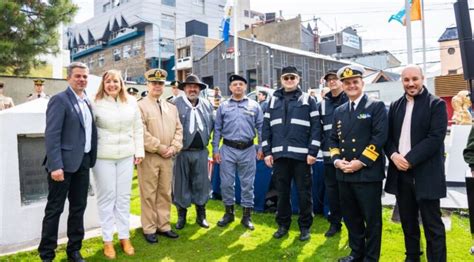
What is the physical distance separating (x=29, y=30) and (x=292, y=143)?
316 inches

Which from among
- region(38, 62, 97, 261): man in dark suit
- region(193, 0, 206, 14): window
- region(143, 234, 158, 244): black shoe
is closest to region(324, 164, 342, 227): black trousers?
region(143, 234, 158, 244): black shoe

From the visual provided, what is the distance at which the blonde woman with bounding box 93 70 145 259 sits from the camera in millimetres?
4387

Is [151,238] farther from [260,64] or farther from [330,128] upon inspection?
[260,64]

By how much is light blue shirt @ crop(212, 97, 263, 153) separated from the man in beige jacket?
2.06 ft

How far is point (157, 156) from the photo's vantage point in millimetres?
5035

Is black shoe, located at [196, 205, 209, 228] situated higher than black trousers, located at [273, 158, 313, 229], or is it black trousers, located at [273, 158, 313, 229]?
black trousers, located at [273, 158, 313, 229]

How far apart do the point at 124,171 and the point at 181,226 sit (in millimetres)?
1410

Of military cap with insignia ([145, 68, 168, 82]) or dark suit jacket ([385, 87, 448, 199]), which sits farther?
military cap with insignia ([145, 68, 168, 82])

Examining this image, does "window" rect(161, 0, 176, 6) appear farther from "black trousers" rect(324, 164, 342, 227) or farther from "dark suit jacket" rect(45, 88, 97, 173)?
"dark suit jacket" rect(45, 88, 97, 173)

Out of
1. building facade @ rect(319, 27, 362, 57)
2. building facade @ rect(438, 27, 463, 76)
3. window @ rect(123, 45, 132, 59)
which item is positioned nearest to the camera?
building facade @ rect(438, 27, 463, 76)

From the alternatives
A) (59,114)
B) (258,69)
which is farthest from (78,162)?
Answer: (258,69)

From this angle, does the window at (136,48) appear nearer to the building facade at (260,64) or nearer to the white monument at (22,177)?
the building facade at (260,64)

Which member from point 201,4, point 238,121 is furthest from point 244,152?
point 201,4

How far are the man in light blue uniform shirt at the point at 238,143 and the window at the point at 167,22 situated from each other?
47628mm
